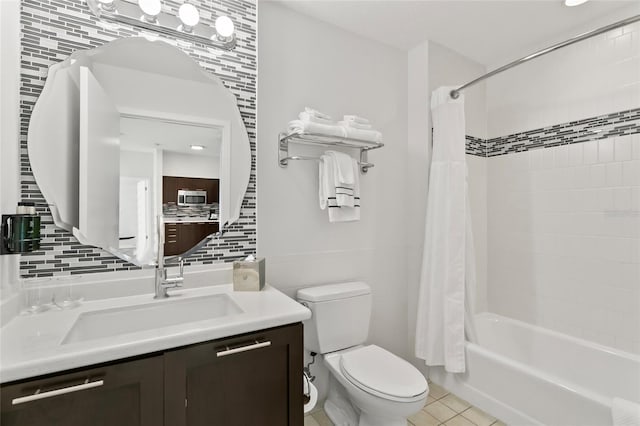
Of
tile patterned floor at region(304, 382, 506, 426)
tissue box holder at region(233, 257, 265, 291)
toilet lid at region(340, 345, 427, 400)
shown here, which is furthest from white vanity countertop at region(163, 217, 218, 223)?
tile patterned floor at region(304, 382, 506, 426)

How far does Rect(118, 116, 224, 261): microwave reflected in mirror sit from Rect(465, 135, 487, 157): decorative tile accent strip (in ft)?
6.22

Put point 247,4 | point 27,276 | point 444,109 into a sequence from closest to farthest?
point 27,276 < point 247,4 < point 444,109

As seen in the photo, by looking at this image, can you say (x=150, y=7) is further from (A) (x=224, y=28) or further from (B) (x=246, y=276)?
(B) (x=246, y=276)

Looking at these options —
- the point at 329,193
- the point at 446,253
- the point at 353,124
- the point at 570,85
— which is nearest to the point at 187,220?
the point at 329,193

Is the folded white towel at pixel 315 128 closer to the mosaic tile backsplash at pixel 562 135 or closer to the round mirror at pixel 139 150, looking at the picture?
the round mirror at pixel 139 150

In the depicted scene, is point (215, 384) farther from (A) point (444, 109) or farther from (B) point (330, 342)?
(A) point (444, 109)

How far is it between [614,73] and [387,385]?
7.52 feet

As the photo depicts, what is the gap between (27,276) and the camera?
3.96 feet

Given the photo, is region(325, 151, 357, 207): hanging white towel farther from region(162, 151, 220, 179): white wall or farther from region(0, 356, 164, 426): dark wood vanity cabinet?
region(0, 356, 164, 426): dark wood vanity cabinet

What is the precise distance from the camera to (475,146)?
8.27 feet

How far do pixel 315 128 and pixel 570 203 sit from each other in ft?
5.88

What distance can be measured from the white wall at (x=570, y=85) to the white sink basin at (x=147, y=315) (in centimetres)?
243

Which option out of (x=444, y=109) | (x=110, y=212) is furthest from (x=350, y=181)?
(x=110, y=212)

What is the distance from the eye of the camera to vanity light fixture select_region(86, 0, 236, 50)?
1.33m
